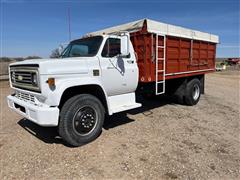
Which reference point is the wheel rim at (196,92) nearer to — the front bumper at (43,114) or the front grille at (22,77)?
the front bumper at (43,114)

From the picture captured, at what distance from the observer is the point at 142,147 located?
4.41 metres

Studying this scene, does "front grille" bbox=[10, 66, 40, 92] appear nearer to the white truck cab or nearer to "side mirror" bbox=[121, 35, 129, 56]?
the white truck cab

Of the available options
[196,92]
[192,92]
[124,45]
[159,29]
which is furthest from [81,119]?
[196,92]

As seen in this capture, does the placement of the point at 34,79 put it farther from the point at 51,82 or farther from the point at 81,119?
the point at 81,119

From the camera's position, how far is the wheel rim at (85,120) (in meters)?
4.34

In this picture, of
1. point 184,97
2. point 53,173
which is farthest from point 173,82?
point 53,173

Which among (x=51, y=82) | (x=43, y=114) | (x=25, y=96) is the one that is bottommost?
(x=43, y=114)

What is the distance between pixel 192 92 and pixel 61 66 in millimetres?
5664

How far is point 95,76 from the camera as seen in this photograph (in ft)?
15.2

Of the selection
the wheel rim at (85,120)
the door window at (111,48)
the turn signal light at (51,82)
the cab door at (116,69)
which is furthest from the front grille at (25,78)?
the door window at (111,48)

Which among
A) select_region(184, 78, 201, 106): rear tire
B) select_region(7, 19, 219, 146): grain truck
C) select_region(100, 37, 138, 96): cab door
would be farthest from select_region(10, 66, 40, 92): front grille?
select_region(184, 78, 201, 106): rear tire

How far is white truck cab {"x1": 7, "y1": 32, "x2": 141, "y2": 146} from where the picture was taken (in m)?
3.96

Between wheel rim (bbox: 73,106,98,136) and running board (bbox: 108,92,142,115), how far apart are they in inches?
20.2

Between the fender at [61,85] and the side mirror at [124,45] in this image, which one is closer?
the fender at [61,85]
